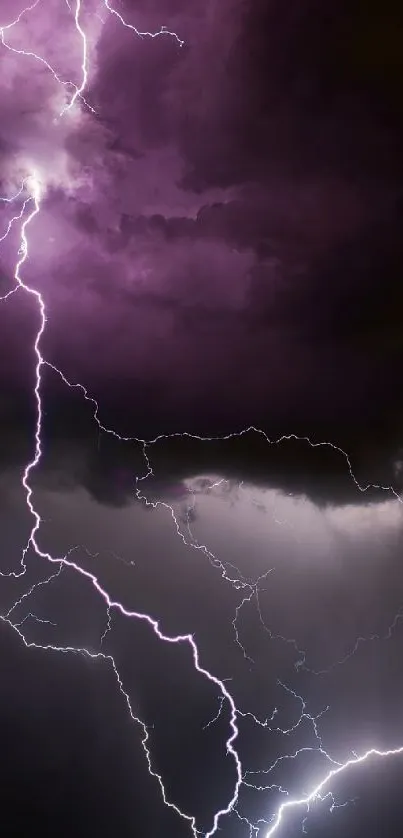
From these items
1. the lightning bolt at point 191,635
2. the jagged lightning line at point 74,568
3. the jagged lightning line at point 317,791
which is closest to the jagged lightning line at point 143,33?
the jagged lightning line at point 74,568

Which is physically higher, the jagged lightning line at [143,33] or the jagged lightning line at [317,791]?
the jagged lightning line at [143,33]

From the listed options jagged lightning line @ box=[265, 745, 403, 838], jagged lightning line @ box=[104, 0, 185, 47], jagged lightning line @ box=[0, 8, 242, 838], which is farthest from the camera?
jagged lightning line @ box=[265, 745, 403, 838]

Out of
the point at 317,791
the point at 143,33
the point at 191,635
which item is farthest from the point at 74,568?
the point at 143,33

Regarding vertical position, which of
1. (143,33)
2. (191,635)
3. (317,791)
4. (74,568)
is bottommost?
(317,791)

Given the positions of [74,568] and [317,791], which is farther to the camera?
[317,791]

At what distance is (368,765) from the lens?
700cm

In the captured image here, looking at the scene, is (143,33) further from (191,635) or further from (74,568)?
(191,635)

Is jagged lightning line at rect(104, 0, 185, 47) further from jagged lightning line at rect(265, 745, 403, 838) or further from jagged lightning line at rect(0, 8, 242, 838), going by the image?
jagged lightning line at rect(265, 745, 403, 838)

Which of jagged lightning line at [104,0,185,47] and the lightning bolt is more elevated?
jagged lightning line at [104,0,185,47]

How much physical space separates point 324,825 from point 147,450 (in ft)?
17.7

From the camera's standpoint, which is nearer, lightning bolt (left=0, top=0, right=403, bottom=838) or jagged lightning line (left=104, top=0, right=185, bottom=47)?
jagged lightning line (left=104, top=0, right=185, bottom=47)

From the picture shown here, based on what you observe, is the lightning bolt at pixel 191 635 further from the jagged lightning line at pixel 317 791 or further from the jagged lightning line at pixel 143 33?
the jagged lightning line at pixel 143 33

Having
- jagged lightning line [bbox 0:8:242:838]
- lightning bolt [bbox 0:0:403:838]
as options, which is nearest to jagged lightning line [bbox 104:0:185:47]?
jagged lightning line [bbox 0:8:242:838]

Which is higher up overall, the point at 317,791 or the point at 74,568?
the point at 74,568
